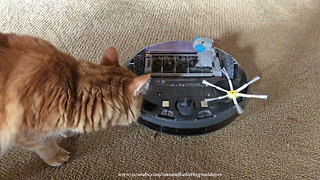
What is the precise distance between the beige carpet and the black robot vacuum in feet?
0.46

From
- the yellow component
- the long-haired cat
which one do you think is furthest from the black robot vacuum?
the long-haired cat

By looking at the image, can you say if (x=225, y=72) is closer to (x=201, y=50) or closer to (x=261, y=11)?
(x=201, y=50)

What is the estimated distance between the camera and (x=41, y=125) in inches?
26.4

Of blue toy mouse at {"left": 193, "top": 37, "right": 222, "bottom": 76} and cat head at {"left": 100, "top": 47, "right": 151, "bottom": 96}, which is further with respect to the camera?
blue toy mouse at {"left": 193, "top": 37, "right": 222, "bottom": 76}

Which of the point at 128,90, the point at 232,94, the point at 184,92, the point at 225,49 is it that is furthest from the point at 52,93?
the point at 225,49

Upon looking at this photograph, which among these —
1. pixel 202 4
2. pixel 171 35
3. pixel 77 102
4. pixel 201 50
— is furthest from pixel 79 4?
pixel 77 102

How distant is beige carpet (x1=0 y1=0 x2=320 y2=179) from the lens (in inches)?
36.4

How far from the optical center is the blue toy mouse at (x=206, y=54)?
97 cm

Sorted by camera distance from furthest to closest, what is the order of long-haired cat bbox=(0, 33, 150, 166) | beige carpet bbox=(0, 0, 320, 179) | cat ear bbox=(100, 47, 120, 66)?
beige carpet bbox=(0, 0, 320, 179) < cat ear bbox=(100, 47, 120, 66) < long-haired cat bbox=(0, 33, 150, 166)

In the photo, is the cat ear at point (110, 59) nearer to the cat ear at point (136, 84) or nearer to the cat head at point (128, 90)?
the cat head at point (128, 90)

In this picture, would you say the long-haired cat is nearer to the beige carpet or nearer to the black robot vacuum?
the black robot vacuum

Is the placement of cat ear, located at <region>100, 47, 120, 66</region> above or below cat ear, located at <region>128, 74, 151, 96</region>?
above

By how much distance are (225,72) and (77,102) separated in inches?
22.7

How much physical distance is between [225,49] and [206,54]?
439 mm
